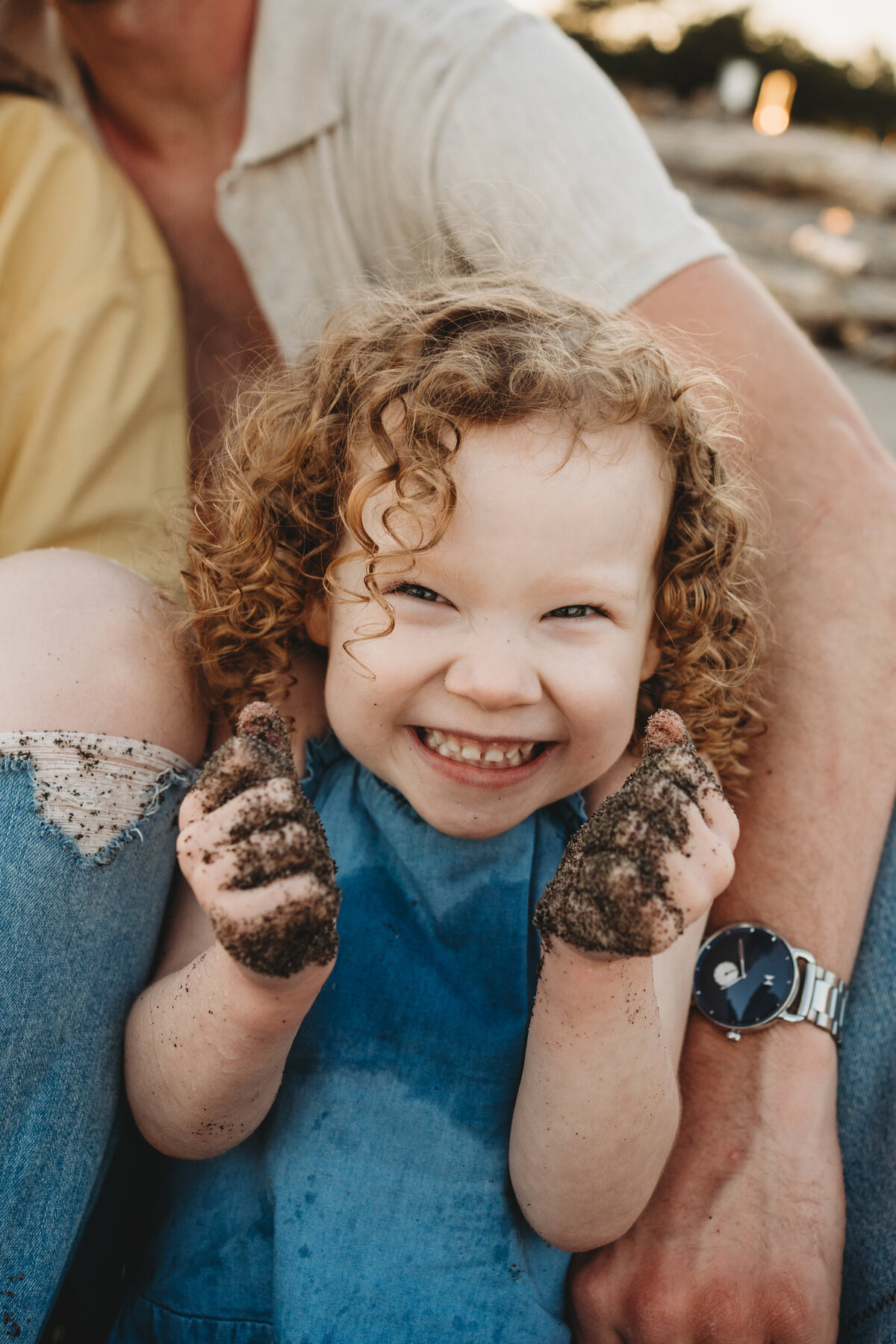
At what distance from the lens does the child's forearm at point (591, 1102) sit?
1091mm

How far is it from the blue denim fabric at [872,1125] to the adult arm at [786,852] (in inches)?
1.1

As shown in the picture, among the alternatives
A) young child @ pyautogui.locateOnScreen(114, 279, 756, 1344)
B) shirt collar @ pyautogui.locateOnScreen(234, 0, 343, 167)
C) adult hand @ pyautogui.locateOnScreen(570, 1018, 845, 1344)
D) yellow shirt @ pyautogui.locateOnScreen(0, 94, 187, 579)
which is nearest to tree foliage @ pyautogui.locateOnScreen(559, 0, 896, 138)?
shirt collar @ pyautogui.locateOnScreen(234, 0, 343, 167)

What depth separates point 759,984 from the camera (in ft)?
4.58

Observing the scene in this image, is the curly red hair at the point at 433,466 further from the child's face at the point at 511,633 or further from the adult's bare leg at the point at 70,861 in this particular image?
the adult's bare leg at the point at 70,861

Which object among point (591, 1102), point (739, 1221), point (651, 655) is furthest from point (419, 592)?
point (739, 1221)

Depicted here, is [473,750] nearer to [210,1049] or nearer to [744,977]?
[210,1049]

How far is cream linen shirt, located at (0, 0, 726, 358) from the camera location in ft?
5.58

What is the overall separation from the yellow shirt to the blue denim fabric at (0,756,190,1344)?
55 cm

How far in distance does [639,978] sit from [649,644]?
0.46m

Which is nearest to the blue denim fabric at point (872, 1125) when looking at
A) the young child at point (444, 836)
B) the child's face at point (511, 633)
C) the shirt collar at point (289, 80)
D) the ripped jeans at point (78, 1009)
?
the ripped jeans at point (78, 1009)

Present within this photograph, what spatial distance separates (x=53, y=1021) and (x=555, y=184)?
1.51 metres

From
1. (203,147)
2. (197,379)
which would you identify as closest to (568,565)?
(197,379)

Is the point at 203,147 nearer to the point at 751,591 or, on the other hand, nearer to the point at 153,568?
the point at 153,568

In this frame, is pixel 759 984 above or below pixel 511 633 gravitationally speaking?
below
